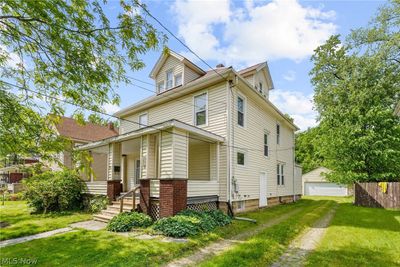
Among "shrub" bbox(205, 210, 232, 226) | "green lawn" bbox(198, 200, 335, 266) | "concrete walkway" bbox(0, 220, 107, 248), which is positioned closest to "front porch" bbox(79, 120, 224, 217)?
"shrub" bbox(205, 210, 232, 226)

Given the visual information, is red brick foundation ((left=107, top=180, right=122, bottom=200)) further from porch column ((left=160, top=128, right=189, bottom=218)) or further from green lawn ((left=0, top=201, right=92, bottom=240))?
porch column ((left=160, top=128, right=189, bottom=218))

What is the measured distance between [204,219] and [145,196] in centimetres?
256

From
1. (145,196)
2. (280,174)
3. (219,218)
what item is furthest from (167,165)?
(280,174)

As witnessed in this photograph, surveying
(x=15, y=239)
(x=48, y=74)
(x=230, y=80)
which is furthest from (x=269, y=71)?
(x=15, y=239)

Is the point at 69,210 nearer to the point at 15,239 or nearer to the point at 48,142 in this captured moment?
the point at 15,239

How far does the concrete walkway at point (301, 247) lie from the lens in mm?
5902

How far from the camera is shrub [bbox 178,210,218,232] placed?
8.48m

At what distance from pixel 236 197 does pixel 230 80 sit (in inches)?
215

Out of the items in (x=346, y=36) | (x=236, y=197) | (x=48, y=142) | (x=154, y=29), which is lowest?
(x=236, y=197)

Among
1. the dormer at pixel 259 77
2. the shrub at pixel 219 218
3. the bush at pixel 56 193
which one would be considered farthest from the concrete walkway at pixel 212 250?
the dormer at pixel 259 77

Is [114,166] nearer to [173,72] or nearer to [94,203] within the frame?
[94,203]

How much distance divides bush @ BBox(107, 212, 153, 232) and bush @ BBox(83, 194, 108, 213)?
3.15 meters

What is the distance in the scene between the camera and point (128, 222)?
8773mm

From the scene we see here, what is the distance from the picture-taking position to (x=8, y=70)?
16.7 ft
